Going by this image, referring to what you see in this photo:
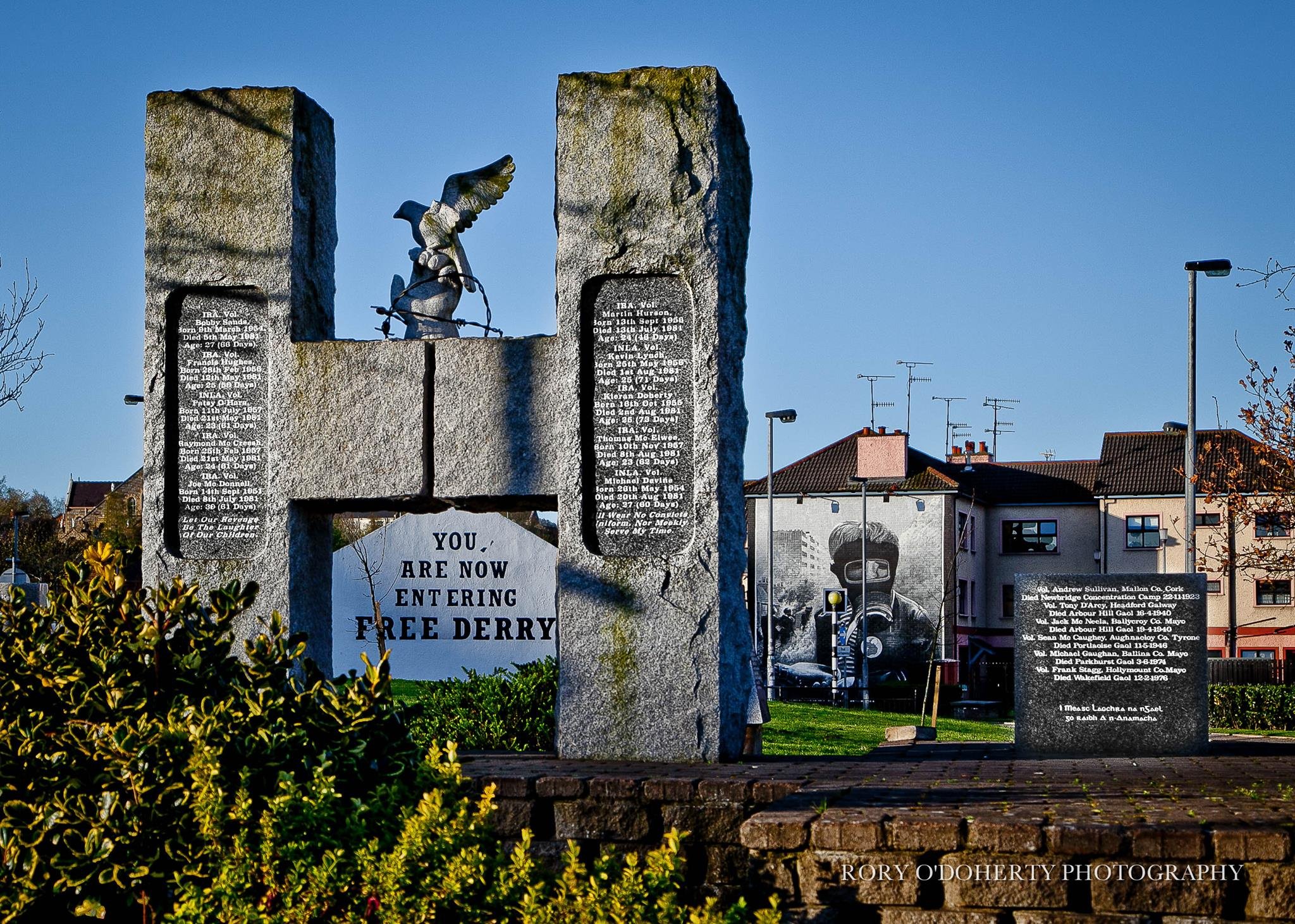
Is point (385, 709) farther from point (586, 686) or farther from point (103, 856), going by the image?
point (586, 686)

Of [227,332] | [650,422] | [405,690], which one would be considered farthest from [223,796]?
[405,690]

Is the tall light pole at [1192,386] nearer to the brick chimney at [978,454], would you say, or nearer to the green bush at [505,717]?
the green bush at [505,717]

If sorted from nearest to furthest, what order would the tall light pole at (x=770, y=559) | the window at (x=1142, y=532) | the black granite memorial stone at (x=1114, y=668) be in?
1. the black granite memorial stone at (x=1114, y=668)
2. the tall light pole at (x=770, y=559)
3. the window at (x=1142, y=532)

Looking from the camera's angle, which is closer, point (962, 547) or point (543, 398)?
point (543, 398)

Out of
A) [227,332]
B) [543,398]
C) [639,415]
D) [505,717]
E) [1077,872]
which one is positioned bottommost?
[505,717]

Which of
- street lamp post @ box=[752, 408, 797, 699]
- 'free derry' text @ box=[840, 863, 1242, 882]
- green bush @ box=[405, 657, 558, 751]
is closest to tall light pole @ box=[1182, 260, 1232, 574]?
street lamp post @ box=[752, 408, 797, 699]

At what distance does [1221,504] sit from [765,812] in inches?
670

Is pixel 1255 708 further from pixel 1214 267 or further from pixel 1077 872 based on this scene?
pixel 1077 872

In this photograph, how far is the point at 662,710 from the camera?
8.48 m

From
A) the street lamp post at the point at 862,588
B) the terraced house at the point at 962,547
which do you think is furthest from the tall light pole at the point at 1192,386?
the terraced house at the point at 962,547

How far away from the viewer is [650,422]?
8.70 m

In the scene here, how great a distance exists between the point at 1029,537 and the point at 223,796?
52627 millimetres

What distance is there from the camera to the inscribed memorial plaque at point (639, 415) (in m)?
8.64

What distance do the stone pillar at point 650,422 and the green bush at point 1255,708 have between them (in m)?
16.6
